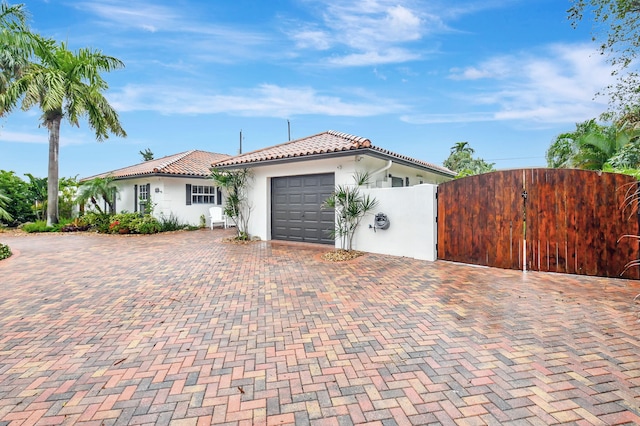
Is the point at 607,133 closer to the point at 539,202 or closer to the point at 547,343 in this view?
the point at 539,202

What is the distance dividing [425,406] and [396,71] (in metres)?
16.6

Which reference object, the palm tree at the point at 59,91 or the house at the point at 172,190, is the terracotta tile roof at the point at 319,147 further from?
the palm tree at the point at 59,91

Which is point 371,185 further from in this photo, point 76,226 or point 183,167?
point 76,226

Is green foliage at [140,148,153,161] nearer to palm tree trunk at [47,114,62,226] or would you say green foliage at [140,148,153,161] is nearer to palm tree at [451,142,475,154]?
palm tree trunk at [47,114,62,226]

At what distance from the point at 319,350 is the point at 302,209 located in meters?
8.11

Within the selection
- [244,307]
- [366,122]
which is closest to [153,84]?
[366,122]

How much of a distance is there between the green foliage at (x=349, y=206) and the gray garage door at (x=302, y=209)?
0.68 m

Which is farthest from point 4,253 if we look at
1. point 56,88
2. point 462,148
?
point 462,148

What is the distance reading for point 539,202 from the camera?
6.78 meters

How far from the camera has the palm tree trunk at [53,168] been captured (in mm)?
16188

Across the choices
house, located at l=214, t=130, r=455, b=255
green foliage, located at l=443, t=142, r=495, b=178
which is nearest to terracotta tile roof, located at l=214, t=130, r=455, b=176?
house, located at l=214, t=130, r=455, b=255

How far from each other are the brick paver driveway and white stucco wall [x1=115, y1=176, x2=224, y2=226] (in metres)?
10.2

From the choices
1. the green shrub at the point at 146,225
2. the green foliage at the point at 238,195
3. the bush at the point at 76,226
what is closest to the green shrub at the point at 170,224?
the green shrub at the point at 146,225

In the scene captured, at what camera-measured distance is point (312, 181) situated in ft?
36.0
